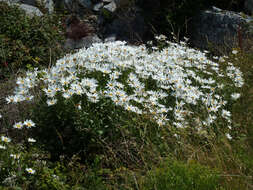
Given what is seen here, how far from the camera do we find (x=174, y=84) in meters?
3.95

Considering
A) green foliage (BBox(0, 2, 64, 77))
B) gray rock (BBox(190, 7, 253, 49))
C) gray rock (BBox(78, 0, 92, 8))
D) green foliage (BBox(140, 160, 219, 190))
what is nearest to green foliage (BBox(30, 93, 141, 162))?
green foliage (BBox(140, 160, 219, 190))

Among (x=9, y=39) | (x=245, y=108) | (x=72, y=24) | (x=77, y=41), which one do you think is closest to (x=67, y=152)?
(x=245, y=108)

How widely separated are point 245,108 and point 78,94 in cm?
210

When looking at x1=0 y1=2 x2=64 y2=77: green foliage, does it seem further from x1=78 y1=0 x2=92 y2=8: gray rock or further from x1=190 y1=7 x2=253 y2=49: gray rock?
x1=190 y1=7 x2=253 y2=49: gray rock

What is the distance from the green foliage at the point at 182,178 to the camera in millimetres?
2541

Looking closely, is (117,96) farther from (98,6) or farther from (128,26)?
(98,6)

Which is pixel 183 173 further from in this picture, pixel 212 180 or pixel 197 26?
pixel 197 26

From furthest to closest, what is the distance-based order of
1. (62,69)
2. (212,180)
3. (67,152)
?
(62,69) < (67,152) < (212,180)

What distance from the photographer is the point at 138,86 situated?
354 centimetres

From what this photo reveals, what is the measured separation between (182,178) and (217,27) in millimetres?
6052

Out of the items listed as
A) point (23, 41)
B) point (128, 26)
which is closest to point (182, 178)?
point (23, 41)

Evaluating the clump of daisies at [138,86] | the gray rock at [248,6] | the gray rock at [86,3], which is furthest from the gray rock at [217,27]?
the clump of daisies at [138,86]

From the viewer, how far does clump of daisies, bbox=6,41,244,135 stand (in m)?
3.36

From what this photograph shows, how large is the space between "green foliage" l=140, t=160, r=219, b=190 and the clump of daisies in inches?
25.2
